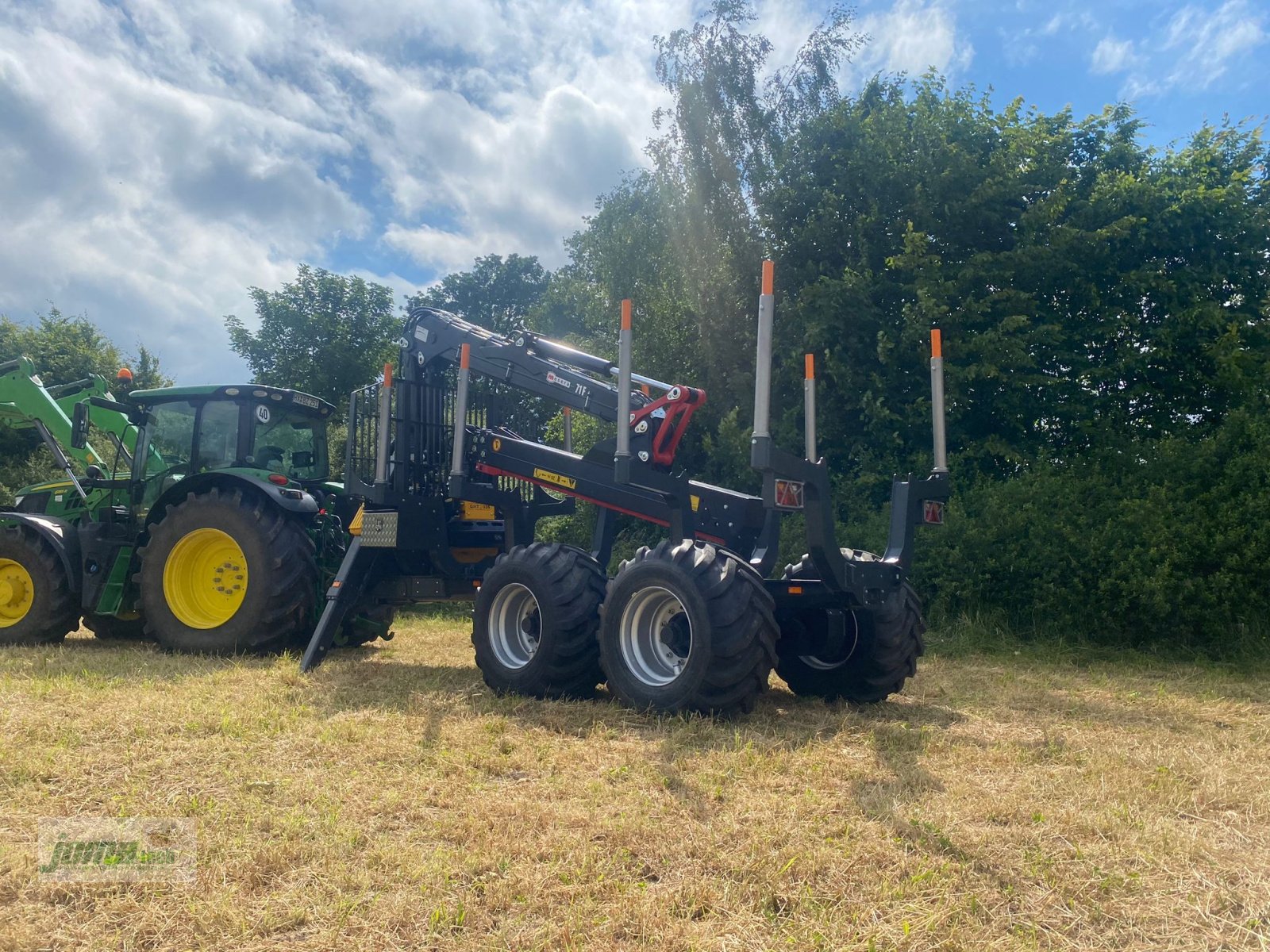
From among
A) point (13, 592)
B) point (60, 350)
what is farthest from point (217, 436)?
point (60, 350)

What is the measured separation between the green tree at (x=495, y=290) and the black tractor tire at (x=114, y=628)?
28.7m

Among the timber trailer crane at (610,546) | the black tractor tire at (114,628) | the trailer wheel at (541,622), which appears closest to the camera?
the timber trailer crane at (610,546)

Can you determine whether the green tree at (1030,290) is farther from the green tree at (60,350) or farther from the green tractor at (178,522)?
the green tree at (60,350)

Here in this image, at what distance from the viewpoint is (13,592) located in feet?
30.4

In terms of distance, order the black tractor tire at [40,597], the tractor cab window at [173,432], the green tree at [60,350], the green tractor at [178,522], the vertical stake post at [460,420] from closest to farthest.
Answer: the vertical stake post at [460,420] → the green tractor at [178,522] → the black tractor tire at [40,597] → the tractor cab window at [173,432] → the green tree at [60,350]

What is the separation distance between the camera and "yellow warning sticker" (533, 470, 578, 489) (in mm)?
6984

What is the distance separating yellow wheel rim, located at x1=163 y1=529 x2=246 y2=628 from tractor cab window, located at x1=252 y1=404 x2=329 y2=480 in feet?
3.45

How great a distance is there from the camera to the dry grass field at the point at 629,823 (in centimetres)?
270

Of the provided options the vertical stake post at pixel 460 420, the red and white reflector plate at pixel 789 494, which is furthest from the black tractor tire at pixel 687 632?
the vertical stake post at pixel 460 420

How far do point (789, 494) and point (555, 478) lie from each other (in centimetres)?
215

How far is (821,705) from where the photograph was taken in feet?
20.7

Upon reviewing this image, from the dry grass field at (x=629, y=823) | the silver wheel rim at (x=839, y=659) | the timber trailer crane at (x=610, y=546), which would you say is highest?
the timber trailer crane at (x=610, y=546)

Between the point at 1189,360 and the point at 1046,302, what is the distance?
191 centimetres

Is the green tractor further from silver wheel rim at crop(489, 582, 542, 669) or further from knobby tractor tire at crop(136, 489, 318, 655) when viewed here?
silver wheel rim at crop(489, 582, 542, 669)
